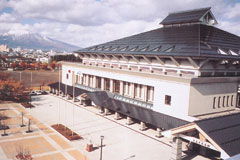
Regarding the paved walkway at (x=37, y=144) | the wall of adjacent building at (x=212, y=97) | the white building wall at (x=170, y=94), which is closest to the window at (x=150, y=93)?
the white building wall at (x=170, y=94)

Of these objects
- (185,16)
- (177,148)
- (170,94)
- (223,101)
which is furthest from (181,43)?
(177,148)

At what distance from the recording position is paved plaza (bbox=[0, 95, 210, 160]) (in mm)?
22797

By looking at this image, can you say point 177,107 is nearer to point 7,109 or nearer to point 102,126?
point 102,126

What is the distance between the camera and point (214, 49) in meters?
30.4

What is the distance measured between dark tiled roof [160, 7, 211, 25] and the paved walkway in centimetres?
3086

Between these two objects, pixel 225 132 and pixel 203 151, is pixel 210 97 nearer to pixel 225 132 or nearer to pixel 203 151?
pixel 203 151

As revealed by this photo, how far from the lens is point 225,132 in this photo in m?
18.0

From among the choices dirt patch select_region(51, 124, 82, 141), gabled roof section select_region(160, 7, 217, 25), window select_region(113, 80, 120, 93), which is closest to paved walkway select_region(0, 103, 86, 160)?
dirt patch select_region(51, 124, 82, 141)

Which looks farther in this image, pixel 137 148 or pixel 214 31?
pixel 214 31

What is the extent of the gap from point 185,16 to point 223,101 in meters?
19.6

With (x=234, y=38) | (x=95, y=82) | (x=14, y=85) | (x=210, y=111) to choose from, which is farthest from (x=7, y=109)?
(x=234, y=38)

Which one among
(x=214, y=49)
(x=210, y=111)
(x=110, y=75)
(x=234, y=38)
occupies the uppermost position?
(x=234, y=38)

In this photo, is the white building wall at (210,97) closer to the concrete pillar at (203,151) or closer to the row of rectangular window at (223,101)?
the row of rectangular window at (223,101)

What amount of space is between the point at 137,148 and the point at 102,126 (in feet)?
29.1
